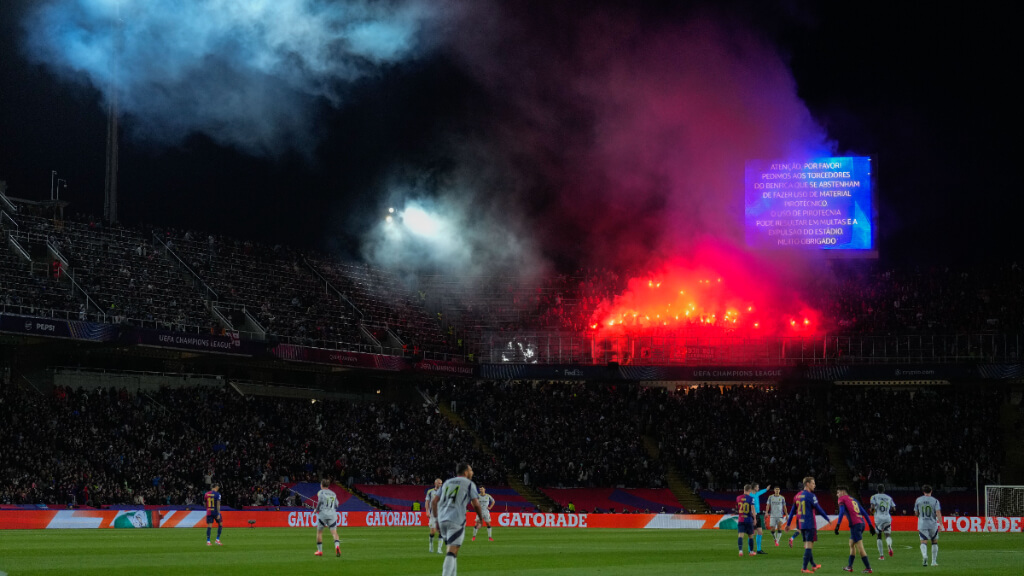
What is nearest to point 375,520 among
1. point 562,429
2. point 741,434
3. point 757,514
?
point 562,429

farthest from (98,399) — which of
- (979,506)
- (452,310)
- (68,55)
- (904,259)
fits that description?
(904,259)

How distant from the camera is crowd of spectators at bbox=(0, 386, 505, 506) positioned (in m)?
49.3

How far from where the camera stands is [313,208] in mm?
81500

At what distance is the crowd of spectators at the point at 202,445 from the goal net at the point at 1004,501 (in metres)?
24.1

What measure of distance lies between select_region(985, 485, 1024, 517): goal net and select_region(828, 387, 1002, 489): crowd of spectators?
12.8 ft

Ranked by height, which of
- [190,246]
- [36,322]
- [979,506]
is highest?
[190,246]

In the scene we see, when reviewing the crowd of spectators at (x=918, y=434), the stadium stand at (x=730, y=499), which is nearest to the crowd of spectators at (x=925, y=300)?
the crowd of spectators at (x=918, y=434)

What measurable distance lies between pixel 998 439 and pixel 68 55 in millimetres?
53579

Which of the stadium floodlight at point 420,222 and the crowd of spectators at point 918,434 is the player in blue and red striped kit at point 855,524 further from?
the stadium floodlight at point 420,222

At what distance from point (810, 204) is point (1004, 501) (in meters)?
19.0

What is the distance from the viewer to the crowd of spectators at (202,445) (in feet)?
162

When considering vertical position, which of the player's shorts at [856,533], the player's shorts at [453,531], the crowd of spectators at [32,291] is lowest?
the player's shorts at [856,533]

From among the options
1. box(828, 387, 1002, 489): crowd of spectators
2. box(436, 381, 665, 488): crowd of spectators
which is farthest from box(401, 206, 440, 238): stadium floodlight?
box(828, 387, 1002, 489): crowd of spectators

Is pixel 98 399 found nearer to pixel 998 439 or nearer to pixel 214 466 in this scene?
pixel 214 466
